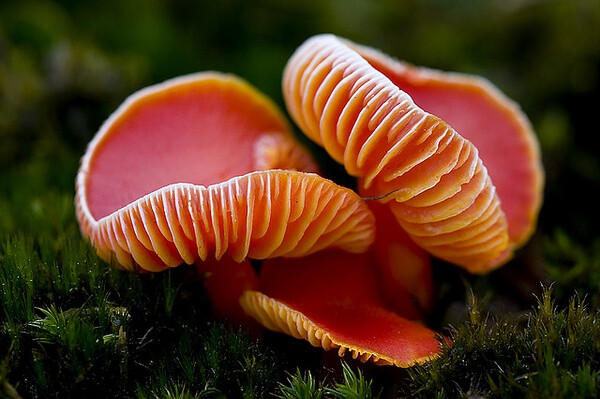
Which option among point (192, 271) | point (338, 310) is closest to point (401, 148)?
point (338, 310)

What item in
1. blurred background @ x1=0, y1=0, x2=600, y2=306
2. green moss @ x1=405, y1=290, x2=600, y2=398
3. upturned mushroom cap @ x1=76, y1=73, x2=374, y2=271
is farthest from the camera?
blurred background @ x1=0, y1=0, x2=600, y2=306

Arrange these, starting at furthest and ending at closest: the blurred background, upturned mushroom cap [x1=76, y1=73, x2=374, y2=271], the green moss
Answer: the blurred background
upturned mushroom cap [x1=76, y1=73, x2=374, y2=271]
the green moss

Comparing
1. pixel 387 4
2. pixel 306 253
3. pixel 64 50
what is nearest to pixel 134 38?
pixel 64 50

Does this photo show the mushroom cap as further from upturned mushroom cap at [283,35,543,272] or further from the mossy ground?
upturned mushroom cap at [283,35,543,272]

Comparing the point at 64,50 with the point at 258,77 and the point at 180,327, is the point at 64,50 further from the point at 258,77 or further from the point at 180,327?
the point at 180,327

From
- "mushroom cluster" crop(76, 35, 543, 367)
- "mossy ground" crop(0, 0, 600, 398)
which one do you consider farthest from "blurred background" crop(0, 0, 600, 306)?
"mushroom cluster" crop(76, 35, 543, 367)

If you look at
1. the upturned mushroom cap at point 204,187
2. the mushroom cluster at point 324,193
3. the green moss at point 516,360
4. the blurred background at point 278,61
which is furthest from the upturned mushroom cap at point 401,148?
the blurred background at point 278,61

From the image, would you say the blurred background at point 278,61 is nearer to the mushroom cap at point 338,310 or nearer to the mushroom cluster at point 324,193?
the mushroom cluster at point 324,193

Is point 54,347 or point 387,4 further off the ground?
point 387,4
